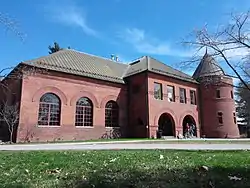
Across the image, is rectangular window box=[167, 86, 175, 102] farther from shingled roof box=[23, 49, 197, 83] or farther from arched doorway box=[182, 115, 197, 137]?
arched doorway box=[182, 115, 197, 137]

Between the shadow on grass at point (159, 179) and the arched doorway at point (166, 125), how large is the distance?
25.5 meters

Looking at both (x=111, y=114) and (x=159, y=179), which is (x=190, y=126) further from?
(x=159, y=179)

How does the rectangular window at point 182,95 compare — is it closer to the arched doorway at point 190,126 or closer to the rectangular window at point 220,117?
the arched doorway at point 190,126

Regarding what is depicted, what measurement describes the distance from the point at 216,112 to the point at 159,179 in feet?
107

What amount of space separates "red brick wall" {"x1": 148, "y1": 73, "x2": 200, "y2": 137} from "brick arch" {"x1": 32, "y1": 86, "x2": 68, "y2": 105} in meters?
9.51

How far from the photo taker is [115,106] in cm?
3000

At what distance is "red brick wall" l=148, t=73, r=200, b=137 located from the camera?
2914cm

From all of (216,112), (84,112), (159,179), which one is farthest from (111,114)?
(159,179)

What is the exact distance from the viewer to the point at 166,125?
33531 mm

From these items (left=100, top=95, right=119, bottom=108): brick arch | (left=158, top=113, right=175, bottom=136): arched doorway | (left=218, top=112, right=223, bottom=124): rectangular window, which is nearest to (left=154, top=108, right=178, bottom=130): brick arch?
(left=158, top=113, right=175, bottom=136): arched doorway

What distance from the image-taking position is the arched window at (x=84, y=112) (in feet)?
87.9

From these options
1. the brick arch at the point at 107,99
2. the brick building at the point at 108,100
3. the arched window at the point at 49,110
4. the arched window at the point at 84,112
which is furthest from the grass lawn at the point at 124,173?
the brick arch at the point at 107,99

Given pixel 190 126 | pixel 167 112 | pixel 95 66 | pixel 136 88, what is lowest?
pixel 190 126

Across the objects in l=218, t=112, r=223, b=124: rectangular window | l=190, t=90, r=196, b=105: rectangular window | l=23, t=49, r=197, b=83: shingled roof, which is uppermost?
l=23, t=49, r=197, b=83: shingled roof
